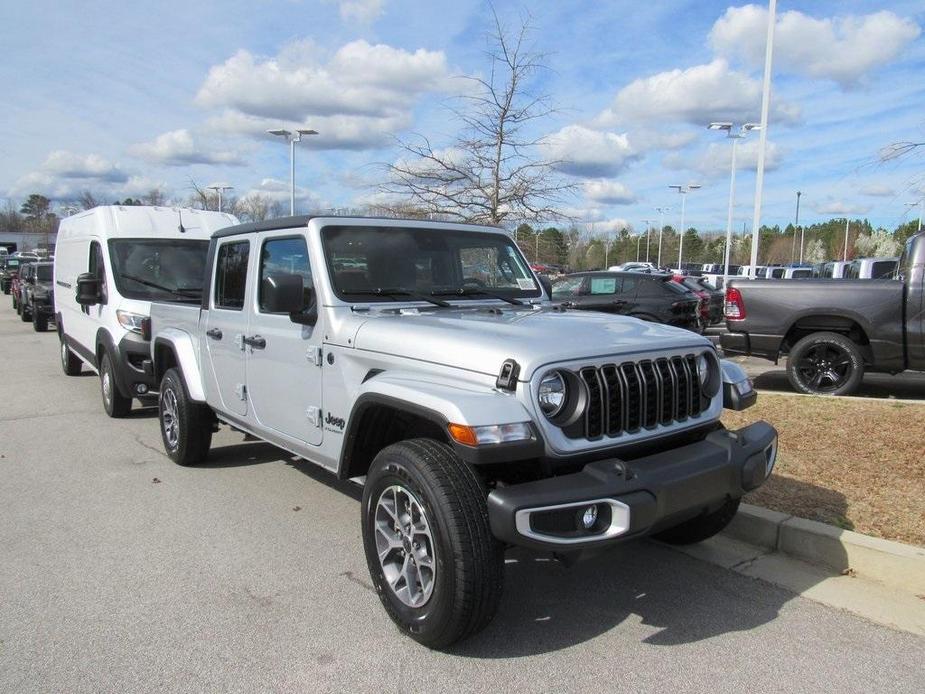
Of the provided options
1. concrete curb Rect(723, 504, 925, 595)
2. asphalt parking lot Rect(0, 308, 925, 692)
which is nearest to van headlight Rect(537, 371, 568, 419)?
asphalt parking lot Rect(0, 308, 925, 692)

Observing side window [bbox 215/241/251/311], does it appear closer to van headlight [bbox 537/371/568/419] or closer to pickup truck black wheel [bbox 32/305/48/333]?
van headlight [bbox 537/371/568/419]

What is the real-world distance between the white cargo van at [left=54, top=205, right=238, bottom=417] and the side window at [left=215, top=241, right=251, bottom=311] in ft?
8.53

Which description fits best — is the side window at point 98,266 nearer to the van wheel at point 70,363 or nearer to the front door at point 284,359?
the van wheel at point 70,363

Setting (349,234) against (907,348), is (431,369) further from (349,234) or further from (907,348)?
(907,348)

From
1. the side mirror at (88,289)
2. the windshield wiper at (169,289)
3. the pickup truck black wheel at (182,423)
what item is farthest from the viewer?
the windshield wiper at (169,289)

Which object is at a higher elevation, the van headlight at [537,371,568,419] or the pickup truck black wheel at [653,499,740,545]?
the van headlight at [537,371,568,419]

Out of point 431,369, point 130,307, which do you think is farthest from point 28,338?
point 431,369

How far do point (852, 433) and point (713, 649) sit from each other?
3688 millimetres

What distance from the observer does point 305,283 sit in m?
4.27

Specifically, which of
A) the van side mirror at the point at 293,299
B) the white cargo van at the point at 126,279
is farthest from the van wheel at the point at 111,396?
the van side mirror at the point at 293,299

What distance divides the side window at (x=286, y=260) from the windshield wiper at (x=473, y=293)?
30.9 inches

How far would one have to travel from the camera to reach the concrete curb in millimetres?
3781

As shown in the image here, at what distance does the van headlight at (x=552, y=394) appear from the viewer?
3.07 metres

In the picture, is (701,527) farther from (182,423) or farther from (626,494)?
(182,423)
